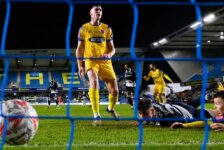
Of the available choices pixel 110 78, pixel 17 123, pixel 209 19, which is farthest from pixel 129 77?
pixel 17 123

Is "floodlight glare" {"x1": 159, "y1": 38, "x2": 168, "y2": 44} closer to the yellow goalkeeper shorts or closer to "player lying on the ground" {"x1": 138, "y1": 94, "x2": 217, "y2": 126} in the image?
the yellow goalkeeper shorts

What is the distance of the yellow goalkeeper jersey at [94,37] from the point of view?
6.94m

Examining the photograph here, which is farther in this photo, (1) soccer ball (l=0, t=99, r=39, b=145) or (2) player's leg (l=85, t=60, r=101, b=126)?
(2) player's leg (l=85, t=60, r=101, b=126)

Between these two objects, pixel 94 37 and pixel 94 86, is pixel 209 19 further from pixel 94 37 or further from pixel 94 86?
pixel 94 86

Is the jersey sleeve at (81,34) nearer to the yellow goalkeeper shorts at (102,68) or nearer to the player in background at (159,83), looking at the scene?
the yellow goalkeeper shorts at (102,68)

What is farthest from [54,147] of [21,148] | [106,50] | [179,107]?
[106,50]

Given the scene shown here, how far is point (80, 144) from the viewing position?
14.8 ft

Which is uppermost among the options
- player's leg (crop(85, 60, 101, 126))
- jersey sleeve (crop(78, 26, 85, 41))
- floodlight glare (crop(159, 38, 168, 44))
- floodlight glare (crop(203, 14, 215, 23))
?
floodlight glare (crop(159, 38, 168, 44))

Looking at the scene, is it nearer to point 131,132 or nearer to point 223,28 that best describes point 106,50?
point 131,132

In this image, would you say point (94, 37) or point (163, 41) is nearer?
point (94, 37)

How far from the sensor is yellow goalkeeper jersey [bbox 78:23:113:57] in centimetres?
694

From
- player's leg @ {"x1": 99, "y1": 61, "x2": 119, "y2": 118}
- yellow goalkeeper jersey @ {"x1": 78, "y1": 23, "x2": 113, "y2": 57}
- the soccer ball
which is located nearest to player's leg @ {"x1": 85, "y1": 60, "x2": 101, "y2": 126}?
player's leg @ {"x1": 99, "y1": 61, "x2": 119, "y2": 118}

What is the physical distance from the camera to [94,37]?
22.9 ft

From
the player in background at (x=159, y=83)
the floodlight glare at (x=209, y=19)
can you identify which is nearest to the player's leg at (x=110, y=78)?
the player in background at (x=159, y=83)
